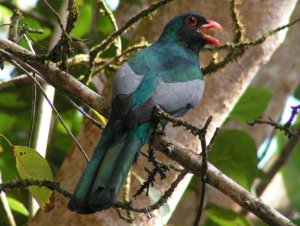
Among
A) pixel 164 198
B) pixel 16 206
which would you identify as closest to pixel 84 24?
pixel 16 206

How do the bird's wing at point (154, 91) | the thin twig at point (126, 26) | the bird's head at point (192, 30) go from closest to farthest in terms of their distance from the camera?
the bird's wing at point (154, 91) → the thin twig at point (126, 26) → the bird's head at point (192, 30)

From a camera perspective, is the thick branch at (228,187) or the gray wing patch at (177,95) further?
the gray wing patch at (177,95)

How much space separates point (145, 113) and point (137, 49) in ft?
3.39

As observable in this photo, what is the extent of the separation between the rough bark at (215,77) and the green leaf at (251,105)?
69 centimetres

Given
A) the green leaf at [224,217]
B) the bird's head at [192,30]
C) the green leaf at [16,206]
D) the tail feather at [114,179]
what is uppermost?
the bird's head at [192,30]

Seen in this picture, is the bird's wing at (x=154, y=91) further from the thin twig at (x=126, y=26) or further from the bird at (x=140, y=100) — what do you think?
the thin twig at (x=126, y=26)

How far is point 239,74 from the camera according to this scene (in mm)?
4691

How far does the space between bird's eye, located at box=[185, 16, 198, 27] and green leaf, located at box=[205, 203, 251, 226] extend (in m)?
1.42

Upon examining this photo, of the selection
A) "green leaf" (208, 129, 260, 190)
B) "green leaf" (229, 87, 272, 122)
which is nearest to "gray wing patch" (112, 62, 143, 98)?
"green leaf" (208, 129, 260, 190)

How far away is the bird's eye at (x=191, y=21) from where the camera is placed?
4828mm

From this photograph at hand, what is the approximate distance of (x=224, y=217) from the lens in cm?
544

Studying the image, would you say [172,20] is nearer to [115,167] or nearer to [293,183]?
[115,167]

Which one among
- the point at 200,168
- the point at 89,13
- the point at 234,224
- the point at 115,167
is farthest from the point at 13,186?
the point at 89,13

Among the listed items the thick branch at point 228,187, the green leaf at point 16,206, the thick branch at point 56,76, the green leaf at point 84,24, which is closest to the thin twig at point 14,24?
the thick branch at point 56,76
